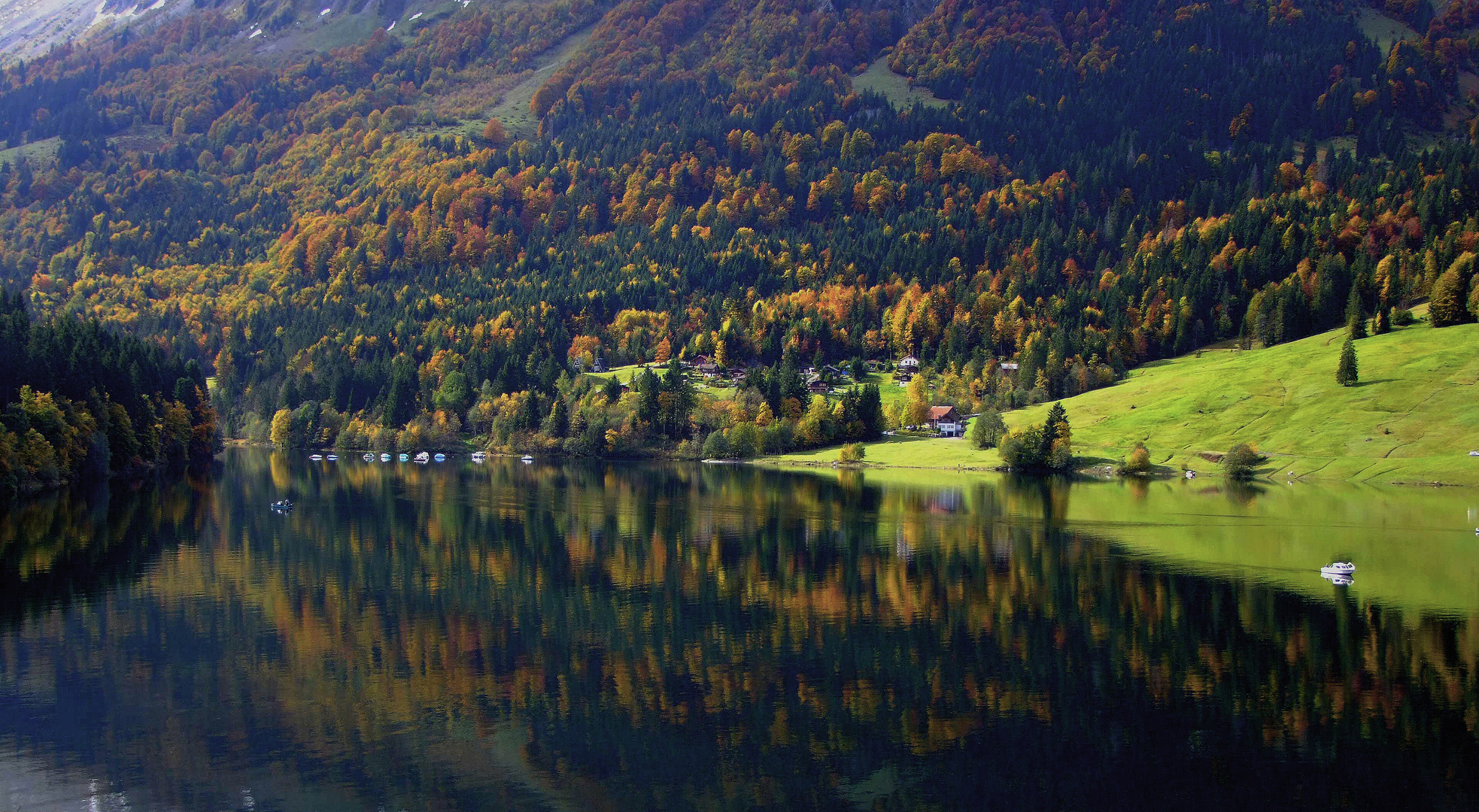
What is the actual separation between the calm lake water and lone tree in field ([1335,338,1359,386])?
4724 cm

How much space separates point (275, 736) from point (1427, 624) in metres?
47.1

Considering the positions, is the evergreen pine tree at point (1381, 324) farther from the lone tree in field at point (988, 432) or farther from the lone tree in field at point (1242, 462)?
the lone tree in field at point (988, 432)

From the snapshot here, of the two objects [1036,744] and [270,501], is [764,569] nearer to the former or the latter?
[1036,744]

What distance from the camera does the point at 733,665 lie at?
4169 centimetres

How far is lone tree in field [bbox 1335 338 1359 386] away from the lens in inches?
4791

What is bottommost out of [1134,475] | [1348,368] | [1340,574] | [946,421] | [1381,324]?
[1340,574]

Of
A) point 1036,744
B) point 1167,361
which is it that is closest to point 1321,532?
point 1036,744

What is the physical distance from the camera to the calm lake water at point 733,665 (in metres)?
31.0

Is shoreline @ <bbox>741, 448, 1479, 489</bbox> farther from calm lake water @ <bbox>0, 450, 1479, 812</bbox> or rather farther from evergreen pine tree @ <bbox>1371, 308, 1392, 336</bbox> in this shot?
evergreen pine tree @ <bbox>1371, 308, 1392, 336</bbox>

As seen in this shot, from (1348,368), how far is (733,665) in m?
106

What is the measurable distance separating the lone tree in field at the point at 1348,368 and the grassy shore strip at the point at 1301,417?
1.13 m

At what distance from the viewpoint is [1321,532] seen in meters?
74.6

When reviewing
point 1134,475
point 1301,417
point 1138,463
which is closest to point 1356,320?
point 1301,417

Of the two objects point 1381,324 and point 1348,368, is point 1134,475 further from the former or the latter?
point 1381,324
